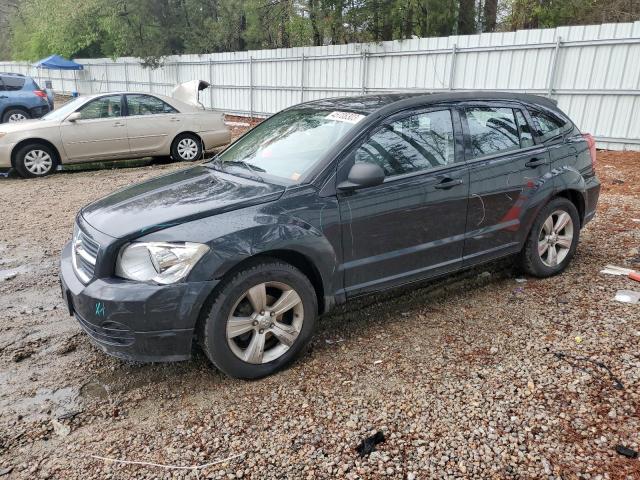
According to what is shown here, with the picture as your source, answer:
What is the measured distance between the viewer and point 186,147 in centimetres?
1076

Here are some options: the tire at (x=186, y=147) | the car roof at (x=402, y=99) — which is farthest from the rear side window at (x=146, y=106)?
the car roof at (x=402, y=99)

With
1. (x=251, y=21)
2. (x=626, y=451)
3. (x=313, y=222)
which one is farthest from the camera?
(x=251, y=21)

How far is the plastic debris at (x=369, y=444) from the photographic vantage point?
253 centimetres

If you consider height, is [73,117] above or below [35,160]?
above

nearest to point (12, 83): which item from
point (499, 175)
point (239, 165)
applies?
point (239, 165)

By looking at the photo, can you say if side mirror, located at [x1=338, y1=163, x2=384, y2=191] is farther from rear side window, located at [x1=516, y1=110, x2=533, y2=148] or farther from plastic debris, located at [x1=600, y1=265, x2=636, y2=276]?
plastic debris, located at [x1=600, y1=265, x2=636, y2=276]

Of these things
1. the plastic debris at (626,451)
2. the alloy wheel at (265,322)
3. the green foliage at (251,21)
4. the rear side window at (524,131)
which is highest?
the green foliage at (251,21)

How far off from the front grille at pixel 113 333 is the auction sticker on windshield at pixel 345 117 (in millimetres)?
2034

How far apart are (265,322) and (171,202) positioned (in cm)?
98

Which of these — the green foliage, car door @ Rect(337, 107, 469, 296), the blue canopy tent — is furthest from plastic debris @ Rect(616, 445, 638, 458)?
the blue canopy tent

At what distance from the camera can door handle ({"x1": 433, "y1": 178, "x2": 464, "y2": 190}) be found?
147 inches

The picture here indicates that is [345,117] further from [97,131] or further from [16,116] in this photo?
[16,116]

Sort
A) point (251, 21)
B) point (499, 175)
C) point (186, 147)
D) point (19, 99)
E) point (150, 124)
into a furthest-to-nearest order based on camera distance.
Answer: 1. point (251, 21)
2. point (19, 99)
3. point (186, 147)
4. point (150, 124)
5. point (499, 175)

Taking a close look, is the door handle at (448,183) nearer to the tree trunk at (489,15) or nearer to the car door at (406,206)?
the car door at (406,206)
